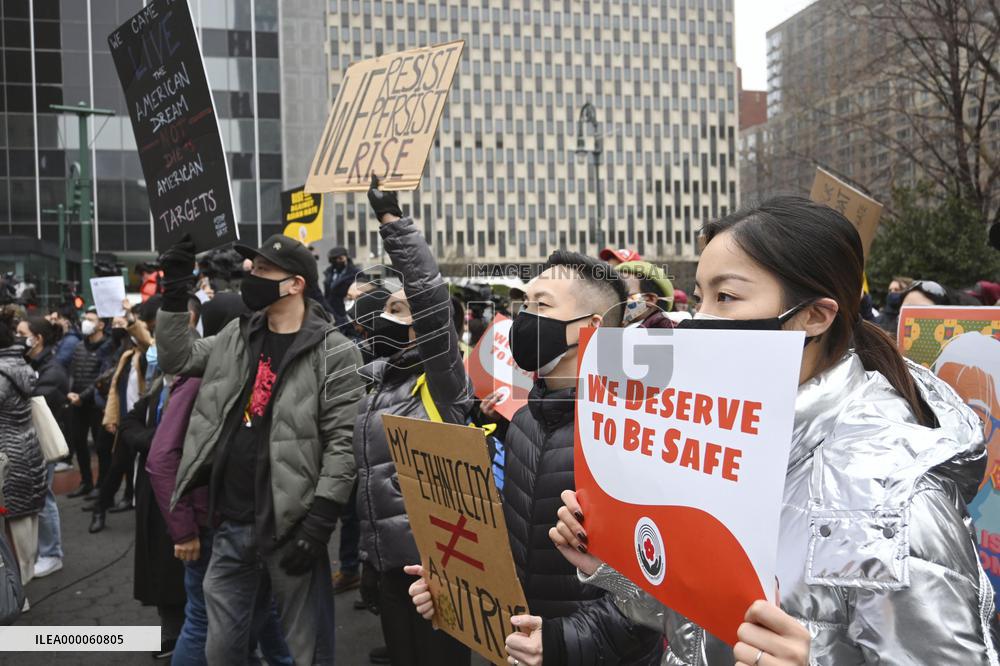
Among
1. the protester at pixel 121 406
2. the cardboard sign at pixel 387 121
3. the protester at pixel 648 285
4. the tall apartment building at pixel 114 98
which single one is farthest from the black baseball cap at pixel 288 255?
the tall apartment building at pixel 114 98

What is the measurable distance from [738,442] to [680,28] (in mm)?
124664

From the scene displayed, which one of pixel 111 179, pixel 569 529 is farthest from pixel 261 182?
pixel 569 529

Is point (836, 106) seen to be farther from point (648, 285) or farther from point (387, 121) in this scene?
point (387, 121)

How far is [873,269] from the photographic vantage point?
1485 centimetres

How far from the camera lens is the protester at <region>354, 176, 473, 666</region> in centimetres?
311

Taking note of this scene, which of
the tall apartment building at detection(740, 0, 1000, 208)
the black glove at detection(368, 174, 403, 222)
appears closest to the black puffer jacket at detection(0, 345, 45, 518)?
the black glove at detection(368, 174, 403, 222)

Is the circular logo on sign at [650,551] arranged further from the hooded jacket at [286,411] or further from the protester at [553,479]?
the hooded jacket at [286,411]

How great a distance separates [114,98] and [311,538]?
113 feet

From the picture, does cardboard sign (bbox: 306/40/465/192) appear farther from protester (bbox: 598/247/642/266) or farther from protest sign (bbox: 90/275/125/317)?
protest sign (bbox: 90/275/125/317)

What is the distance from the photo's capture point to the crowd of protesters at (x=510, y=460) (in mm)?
1277

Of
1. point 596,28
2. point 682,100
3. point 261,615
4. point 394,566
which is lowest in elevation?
point 261,615

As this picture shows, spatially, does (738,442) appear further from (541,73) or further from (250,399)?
(541,73)

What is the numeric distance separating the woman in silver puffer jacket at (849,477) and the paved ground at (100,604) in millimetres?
3998

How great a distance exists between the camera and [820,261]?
157 cm
